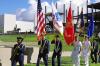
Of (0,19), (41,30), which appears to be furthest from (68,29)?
(0,19)

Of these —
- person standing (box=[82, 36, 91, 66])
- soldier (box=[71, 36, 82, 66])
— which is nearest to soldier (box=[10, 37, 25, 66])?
soldier (box=[71, 36, 82, 66])

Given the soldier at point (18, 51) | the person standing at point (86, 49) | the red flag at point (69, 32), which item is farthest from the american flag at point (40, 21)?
the soldier at point (18, 51)

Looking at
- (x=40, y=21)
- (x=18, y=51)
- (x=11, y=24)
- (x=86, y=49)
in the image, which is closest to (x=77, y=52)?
(x=86, y=49)

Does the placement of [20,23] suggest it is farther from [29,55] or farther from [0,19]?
[29,55]

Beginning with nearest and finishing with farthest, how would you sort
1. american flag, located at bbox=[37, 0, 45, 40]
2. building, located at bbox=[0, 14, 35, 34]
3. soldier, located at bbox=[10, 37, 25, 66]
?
soldier, located at bbox=[10, 37, 25, 66]
american flag, located at bbox=[37, 0, 45, 40]
building, located at bbox=[0, 14, 35, 34]

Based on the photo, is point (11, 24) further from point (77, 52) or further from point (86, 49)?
point (77, 52)

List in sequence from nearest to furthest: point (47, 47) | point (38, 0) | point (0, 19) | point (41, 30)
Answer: point (47, 47), point (41, 30), point (38, 0), point (0, 19)

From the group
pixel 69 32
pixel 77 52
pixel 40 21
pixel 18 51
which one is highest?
pixel 40 21

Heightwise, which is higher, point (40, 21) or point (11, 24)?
point (11, 24)

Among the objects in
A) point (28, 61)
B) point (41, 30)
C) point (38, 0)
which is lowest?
point (28, 61)

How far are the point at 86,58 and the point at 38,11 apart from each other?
358 cm

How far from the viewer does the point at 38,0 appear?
2117 centimetres

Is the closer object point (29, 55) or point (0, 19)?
point (29, 55)

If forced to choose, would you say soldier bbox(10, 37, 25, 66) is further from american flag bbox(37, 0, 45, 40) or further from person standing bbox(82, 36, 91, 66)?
person standing bbox(82, 36, 91, 66)
